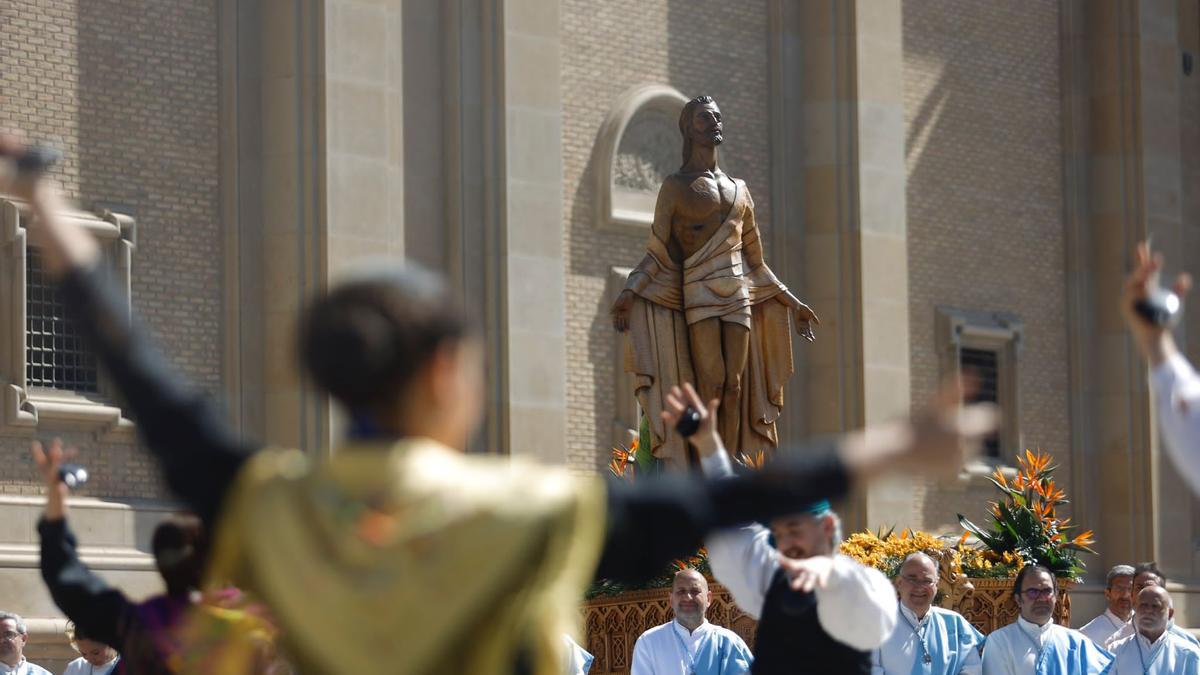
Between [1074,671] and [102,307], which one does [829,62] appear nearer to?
[1074,671]

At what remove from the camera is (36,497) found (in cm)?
1814

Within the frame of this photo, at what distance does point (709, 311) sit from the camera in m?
13.4

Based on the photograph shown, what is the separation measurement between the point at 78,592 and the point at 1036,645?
8.78m

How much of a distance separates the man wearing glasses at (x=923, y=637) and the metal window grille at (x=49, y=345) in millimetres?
9485

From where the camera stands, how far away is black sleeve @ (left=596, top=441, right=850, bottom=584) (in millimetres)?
3053

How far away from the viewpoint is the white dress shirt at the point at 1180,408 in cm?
429

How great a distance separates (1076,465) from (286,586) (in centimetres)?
2515

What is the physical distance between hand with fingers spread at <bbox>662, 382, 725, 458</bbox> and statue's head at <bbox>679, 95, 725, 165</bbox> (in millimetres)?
9338

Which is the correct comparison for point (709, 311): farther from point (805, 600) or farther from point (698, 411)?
point (698, 411)

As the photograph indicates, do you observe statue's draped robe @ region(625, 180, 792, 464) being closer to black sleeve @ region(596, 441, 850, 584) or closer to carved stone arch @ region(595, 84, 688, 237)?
carved stone arch @ region(595, 84, 688, 237)

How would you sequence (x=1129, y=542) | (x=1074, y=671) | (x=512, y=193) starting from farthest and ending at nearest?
1. (x=1129, y=542)
2. (x=512, y=193)
3. (x=1074, y=671)

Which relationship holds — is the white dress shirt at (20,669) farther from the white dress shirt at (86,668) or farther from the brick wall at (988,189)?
the brick wall at (988,189)

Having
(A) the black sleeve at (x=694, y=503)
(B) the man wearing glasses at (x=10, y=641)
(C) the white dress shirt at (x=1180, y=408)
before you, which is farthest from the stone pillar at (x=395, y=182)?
(A) the black sleeve at (x=694, y=503)

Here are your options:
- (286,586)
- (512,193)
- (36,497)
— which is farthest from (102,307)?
(512,193)
